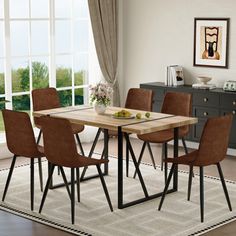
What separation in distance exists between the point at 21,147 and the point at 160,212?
1390mm

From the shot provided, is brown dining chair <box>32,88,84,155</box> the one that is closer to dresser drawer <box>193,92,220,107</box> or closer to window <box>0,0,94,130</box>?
window <box>0,0,94,130</box>

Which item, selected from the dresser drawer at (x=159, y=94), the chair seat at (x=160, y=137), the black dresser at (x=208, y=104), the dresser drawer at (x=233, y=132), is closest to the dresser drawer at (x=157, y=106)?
the dresser drawer at (x=159, y=94)

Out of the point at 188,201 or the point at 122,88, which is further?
the point at 122,88

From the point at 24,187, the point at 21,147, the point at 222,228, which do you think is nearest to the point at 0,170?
the point at 24,187

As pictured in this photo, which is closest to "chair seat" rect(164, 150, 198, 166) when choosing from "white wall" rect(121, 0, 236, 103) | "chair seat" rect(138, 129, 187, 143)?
"chair seat" rect(138, 129, 187, 143)

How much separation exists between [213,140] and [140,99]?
6.69 feet

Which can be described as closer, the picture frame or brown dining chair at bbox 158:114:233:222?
brown dining chair at bbox 158:114:233:222

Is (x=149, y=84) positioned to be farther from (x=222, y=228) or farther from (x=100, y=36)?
(x=222, y=228)

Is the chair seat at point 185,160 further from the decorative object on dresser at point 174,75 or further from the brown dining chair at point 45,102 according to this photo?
the decorative object on dresser at point 174,75

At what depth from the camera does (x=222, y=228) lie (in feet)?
17.4

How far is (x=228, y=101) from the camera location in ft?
24.9

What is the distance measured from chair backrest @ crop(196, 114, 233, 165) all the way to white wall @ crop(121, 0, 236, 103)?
8.35 ft

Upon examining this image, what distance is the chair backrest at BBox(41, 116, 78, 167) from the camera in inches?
209

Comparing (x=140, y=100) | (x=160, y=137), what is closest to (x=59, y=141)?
(x=160, y=137)
